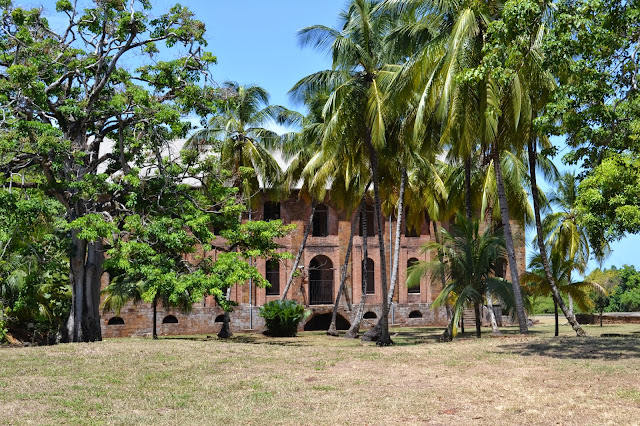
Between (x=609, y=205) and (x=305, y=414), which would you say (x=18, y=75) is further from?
Result: (x=609, y=205)

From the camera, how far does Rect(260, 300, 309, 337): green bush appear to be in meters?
28.7

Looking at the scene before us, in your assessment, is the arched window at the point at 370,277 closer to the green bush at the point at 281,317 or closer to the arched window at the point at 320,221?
the arched window at the point at 320,221

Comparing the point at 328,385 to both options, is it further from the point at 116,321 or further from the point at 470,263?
the point at 116,321

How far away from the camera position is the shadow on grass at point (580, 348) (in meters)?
13.9

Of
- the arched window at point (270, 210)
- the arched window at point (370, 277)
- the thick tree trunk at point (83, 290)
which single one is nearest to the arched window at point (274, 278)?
the arched window at point (270, 210)

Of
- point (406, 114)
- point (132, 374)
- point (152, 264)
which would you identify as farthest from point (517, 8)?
point (152, 264)

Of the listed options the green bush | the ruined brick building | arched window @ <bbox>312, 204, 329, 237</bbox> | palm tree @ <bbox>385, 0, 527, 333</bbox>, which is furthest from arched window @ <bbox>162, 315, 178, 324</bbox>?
palm tree @ <bbox>385, 0, 527, 333</bbox>

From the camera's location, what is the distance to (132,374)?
12883 mm

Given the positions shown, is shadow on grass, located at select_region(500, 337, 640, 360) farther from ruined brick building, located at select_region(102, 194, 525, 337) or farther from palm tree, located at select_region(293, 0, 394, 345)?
ruined brick building, located at select_region(102, 194, 525, 337)

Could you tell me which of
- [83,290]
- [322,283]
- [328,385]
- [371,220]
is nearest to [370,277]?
[322,283]

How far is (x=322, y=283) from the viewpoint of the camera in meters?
37.8

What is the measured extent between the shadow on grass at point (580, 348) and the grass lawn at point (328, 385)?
0.02 meters

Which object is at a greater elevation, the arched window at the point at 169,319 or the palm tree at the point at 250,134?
the palm tree at the point at 250,134

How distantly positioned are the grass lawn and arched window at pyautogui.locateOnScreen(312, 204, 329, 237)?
2166 centimetres
